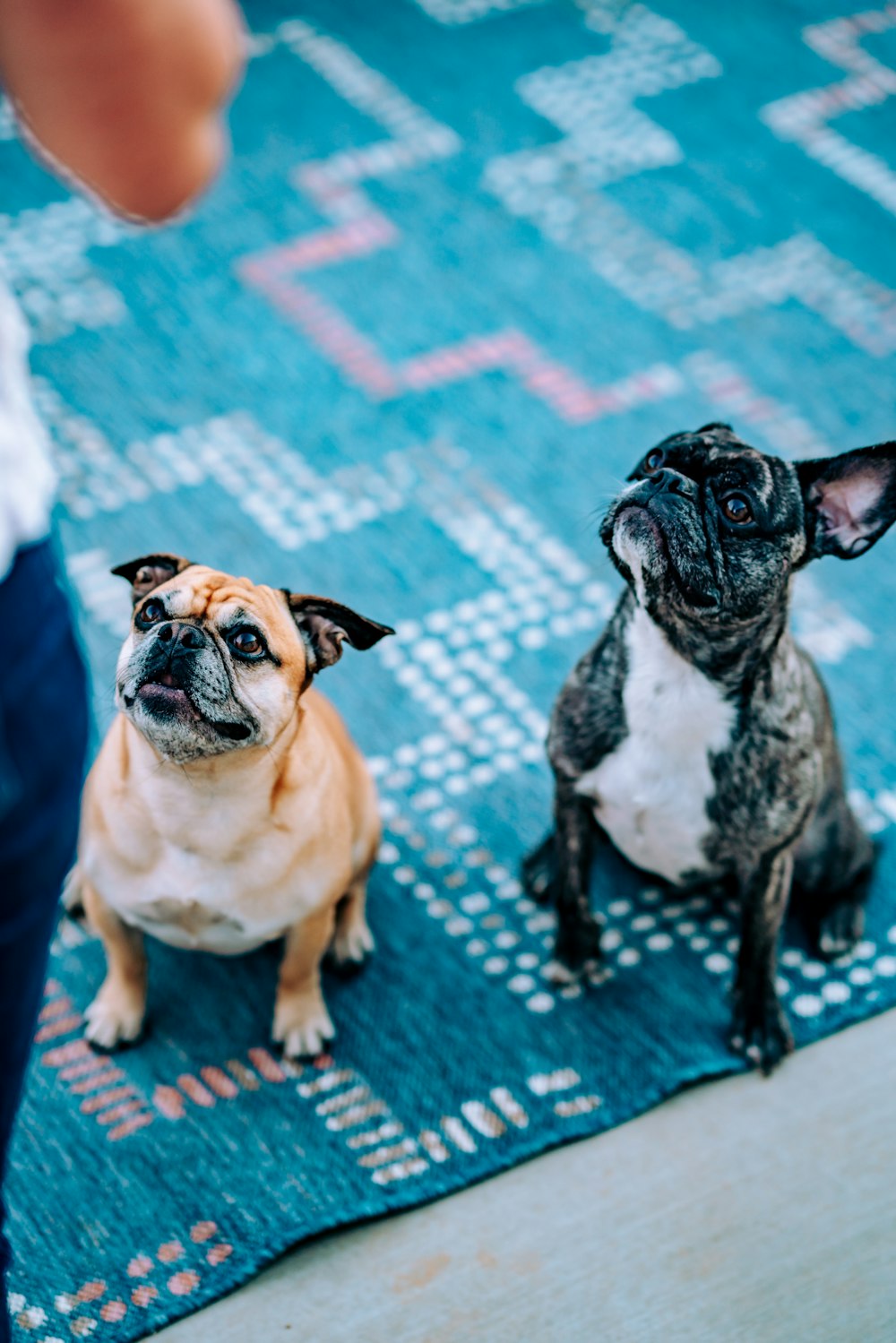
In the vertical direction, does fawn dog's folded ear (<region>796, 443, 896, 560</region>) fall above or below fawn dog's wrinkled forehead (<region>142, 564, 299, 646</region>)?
above

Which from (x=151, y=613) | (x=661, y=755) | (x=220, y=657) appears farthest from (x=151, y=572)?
(x=661, y=755)

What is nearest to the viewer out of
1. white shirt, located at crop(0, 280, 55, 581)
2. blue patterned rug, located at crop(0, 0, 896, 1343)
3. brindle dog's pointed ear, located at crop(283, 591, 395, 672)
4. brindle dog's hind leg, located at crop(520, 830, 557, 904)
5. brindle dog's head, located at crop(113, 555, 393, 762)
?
white shirt, located at crop(0, 280, 55, 581)

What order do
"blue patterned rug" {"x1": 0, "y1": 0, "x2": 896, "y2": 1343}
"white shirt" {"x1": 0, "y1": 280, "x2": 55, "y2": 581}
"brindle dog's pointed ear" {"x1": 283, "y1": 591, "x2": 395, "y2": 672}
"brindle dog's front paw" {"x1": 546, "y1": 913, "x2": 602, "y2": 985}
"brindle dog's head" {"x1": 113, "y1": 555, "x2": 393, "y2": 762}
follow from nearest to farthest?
"white shirt" {"x1": 0, "y1": 280, "x2": 55, "y2": 581}
"brindle dog's head" {"x1": 113, "y1": 555, "x2": 393, "y2": 762}
"brindle dog's pointed ear" {"x1": 283, "y1": 591, "x2": 395, "y2": 672}
"blue patterned rug" {"x1": 0, "y1": 0, "x2": 896, "y2": 1343}
"brindle dog's front paw" {"x1": 546, "y1": 913, "x2": 602, "y2": 985}

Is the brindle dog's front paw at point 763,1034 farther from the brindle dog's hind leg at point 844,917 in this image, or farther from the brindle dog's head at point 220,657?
the brindle dog's head at point 220,657

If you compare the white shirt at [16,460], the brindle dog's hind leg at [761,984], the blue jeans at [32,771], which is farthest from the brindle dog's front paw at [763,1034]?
the white shirt at [16,460]

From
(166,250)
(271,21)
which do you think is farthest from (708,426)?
(271,21)

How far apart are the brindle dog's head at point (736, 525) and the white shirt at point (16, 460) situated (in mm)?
809

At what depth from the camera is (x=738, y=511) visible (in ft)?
5.31

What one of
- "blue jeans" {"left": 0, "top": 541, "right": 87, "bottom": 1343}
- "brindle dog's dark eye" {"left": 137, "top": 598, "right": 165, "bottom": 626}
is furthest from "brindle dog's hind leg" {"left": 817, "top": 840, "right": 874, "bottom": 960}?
"blue jeans" {"left": 0, "top": 541, "right": 87, "bottom": 1343}

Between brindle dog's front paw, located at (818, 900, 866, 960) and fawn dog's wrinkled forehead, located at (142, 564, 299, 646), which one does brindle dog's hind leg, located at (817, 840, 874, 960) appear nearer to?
brindle dog's front paw, located at (818, 900, 866, 960)

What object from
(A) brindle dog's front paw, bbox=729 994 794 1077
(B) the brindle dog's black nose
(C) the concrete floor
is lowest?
(C) the concrete floor

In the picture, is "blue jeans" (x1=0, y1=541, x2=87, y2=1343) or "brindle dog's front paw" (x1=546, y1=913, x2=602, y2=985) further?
"brindle dog's front paw" (x1=546, y1=913, x2=602, y2=985)

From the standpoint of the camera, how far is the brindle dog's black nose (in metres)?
1.52

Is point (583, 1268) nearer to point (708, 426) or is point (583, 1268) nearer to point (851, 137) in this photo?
point (708, 426)
